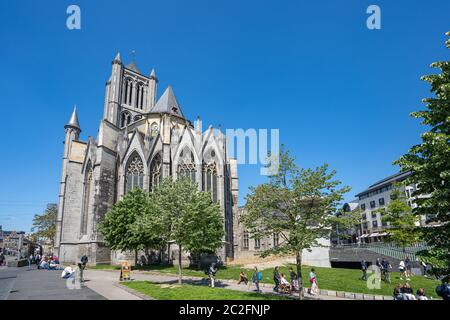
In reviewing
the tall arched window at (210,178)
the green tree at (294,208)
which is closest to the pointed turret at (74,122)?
the tall arched window at (210,178)

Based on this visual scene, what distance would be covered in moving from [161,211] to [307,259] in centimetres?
1985

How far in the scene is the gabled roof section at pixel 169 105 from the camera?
52.0m

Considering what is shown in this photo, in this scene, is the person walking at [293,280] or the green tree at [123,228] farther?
the green tree at [123,228]

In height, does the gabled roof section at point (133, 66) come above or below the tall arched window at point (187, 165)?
above

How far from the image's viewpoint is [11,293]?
13.6 m

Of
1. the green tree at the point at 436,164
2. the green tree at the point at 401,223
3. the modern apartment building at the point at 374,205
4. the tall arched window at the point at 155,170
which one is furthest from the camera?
the modern apartment building at the point at 374,205

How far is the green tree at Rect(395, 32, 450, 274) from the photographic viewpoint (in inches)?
372

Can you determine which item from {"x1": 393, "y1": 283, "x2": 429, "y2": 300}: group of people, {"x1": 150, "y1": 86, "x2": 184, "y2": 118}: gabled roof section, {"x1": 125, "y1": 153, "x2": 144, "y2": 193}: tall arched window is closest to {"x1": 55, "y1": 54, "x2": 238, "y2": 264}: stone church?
{"x1": 125, "y1": 153, "x2": 144, "y2": 193}: tall arched window

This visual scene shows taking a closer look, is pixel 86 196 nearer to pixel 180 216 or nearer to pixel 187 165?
pixel 187 165

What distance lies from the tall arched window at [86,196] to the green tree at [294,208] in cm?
3096

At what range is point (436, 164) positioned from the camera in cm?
954

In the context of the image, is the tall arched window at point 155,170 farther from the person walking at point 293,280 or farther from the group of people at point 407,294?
the group of people at point 407,294
